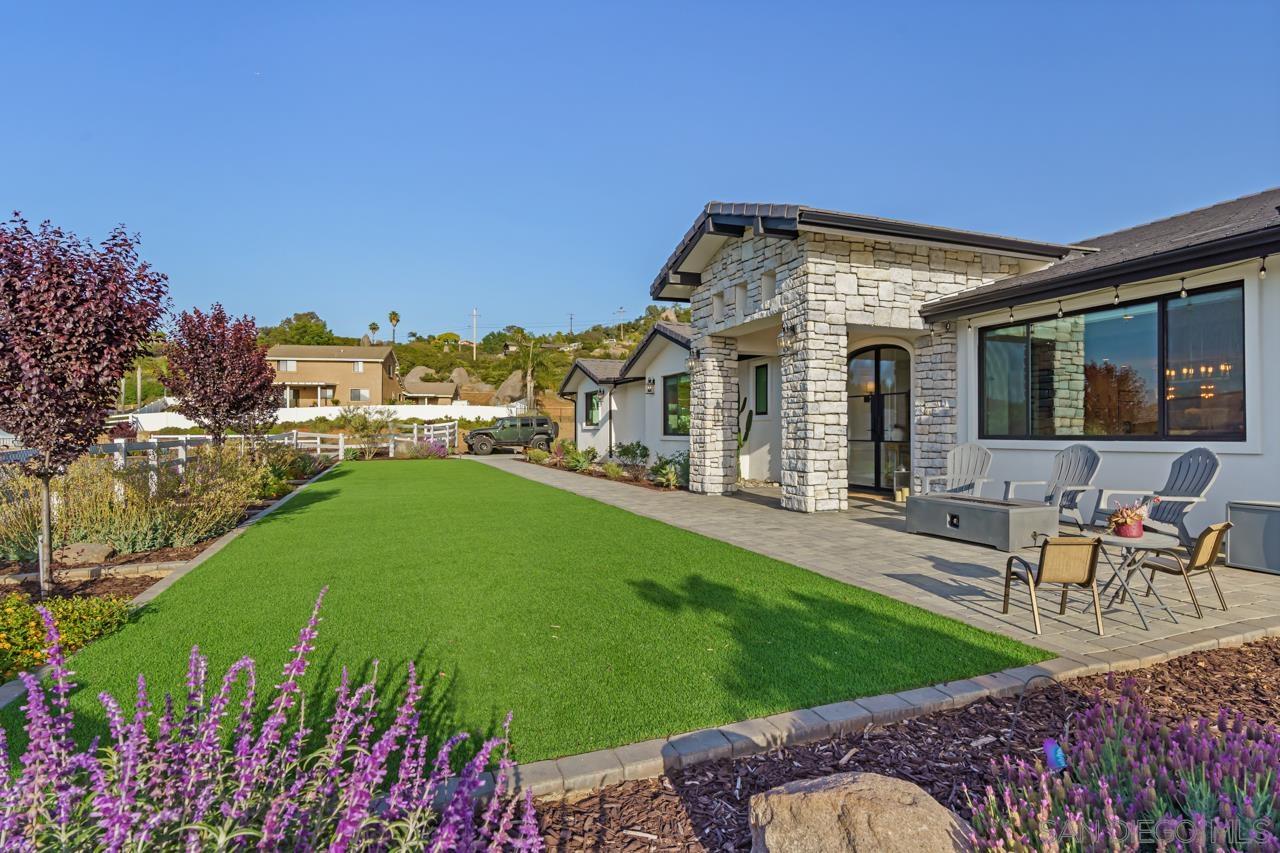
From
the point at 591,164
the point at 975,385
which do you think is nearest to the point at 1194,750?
the point at 975,385

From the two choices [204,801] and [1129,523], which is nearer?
[204,801]

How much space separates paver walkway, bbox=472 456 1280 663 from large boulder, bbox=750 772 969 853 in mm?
2657

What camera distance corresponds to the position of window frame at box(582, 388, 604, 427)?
22.2 m

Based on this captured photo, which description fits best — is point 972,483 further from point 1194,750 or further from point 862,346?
point 1194,750

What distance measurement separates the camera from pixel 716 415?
13234 mm

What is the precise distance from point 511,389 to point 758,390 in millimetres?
41390

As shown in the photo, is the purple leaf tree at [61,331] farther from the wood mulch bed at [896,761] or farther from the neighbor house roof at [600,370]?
the neighbor house roof at [600,370]

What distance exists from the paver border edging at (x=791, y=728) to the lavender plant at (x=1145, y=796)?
722mm

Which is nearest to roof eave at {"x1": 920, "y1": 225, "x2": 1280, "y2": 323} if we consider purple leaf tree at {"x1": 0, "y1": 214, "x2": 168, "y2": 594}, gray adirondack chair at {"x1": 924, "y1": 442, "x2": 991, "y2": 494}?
gray adirondack chair at {"x1": 924, "y1": 442, "x2": 991, "y2": 494}

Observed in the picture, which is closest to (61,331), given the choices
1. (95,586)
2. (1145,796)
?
(95,586)

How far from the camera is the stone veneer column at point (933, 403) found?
1069cm

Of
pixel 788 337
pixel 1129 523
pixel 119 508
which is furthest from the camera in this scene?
pixel 788 337

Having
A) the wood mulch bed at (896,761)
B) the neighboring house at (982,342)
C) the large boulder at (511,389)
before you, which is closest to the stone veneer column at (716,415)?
the neighboring house at (982,342)

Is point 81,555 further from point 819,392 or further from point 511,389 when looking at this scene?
point 511,389
